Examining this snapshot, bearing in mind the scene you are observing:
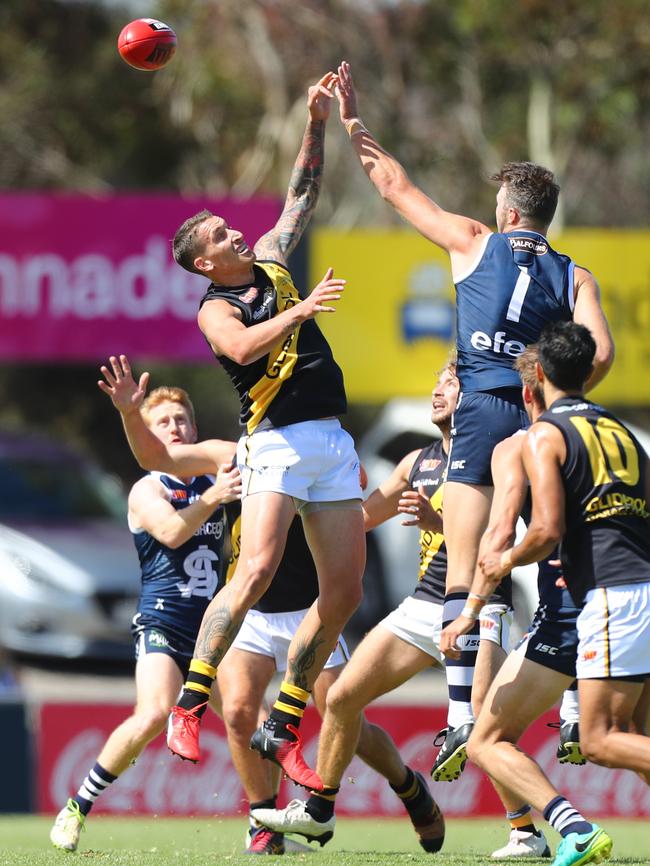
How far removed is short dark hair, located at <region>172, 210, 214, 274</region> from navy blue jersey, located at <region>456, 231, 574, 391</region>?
1.28 metres

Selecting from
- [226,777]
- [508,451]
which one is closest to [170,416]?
[508,451]

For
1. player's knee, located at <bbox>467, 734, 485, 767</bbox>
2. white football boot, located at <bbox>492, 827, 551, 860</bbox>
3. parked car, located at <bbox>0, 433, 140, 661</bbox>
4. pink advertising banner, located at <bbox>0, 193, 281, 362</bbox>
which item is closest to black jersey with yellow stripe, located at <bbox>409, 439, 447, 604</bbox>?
player's knee, located at <bbox>467, 734, 485, 767</bbox>

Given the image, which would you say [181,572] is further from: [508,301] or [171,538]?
[508,301]

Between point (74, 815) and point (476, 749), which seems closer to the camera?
point (476, 749)

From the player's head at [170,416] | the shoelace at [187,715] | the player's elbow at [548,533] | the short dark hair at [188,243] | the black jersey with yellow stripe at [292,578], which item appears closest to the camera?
the player's elbow at [548,533]

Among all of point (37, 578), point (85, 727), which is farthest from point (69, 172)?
point (85, 727)

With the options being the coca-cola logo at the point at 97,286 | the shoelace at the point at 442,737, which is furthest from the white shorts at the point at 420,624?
the coca-cola logo at the point at 97,286

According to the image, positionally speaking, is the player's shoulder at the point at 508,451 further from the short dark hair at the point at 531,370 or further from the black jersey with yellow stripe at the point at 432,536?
the black jersey with yellow stripe at the point at 432,536

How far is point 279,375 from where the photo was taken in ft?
24.0

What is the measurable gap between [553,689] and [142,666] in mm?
2538

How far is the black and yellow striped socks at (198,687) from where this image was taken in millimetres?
7012

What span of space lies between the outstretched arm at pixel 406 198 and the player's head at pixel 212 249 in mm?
762

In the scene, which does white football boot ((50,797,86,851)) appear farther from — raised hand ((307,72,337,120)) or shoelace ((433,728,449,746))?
raised hand ((307,72,337,120))

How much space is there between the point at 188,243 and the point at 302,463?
3.97 ft
